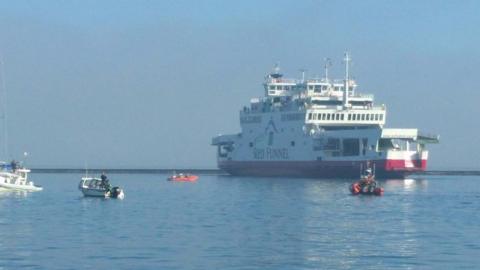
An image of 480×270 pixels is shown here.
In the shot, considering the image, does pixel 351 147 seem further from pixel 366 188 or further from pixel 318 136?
pixel 366 188

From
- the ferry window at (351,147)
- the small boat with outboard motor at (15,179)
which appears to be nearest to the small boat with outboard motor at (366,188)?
the small boat with outboard motor at (15,179)

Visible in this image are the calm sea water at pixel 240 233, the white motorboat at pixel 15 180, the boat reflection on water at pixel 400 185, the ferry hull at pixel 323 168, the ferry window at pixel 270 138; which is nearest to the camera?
the calm sea water at pixel 240 233

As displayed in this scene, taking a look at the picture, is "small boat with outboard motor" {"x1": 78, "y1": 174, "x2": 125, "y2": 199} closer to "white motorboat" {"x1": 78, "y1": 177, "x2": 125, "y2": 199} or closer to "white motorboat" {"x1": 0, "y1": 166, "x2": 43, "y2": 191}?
"white motorboat" {"x1": 78, "y1": 177, "x2": 125, "y2": 199}

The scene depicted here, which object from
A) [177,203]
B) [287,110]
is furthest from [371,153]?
[177,203]

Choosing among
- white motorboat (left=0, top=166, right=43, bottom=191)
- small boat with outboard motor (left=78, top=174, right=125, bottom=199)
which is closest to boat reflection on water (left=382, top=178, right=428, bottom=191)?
small boat with outboard motor (left=78, top=174, right=125, bottom=199)

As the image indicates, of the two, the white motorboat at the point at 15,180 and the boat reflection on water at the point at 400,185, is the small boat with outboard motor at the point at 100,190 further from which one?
the boat reflection on water at the point at 400,185

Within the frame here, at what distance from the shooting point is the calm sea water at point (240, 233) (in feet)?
121

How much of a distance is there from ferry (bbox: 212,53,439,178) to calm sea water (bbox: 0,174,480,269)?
102 ft

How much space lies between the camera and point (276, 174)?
121188 millimetres

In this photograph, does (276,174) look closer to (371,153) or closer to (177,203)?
(371,153)

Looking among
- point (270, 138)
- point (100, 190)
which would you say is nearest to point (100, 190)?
point (100, 190)

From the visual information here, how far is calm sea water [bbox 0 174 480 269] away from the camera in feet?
121

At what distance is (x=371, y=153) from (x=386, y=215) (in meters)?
48.0

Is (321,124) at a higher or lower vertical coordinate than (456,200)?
higher
